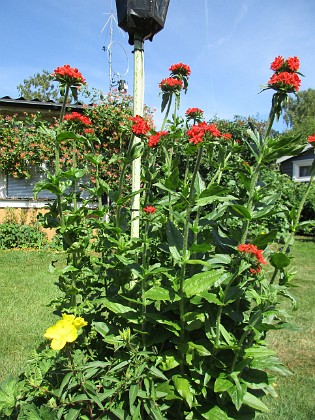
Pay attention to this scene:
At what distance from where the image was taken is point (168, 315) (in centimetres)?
202

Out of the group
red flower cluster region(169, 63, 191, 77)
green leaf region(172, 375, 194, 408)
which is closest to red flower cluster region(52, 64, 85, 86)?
red flower cluster region(169, 63, 191, 77)

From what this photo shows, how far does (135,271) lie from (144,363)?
0.41 metres

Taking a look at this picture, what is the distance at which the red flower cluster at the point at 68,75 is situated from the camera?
191cm

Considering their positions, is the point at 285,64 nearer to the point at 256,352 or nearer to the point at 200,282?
the point at 200,282

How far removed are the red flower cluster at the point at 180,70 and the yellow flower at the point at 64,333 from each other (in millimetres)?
1640

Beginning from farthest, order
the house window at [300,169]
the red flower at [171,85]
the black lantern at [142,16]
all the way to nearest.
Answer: the house window at [300,169] → the red flower at [171,85] → the black lantern at [142,16]

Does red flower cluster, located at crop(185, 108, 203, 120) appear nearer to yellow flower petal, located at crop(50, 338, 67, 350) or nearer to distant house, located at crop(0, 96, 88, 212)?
yellow flower petal, located at crop(50, 338, 67, 350)

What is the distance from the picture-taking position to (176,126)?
2391mm

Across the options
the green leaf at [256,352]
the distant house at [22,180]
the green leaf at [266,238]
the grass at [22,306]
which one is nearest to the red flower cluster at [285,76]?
the green leaf at [266,238]

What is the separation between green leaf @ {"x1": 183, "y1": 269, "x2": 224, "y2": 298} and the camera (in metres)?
1.71

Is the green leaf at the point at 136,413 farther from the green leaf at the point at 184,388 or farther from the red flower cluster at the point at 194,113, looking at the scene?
the red flower cluster at the point at 194,113

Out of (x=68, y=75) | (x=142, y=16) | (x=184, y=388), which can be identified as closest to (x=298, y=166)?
(x=142, y=16)

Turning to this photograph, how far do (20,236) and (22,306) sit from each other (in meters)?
3.91

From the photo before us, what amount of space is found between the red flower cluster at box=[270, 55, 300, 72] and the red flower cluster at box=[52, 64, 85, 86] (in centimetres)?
94
